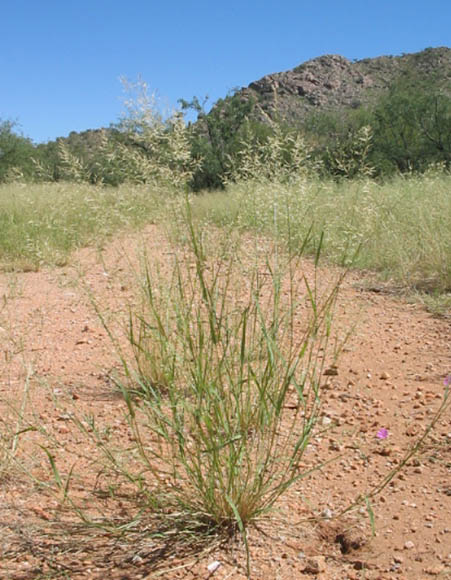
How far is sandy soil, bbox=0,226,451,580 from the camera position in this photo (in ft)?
4.64

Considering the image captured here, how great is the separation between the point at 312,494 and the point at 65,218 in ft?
14.9

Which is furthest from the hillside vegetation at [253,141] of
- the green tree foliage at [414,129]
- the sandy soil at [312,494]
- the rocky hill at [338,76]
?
the rocky hill at [338,76]

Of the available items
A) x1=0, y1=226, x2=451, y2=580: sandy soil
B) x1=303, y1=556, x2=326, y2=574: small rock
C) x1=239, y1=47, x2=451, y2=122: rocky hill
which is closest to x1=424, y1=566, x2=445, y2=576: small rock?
x1=0, y1=226, x2=451, y2=580: sandy soil

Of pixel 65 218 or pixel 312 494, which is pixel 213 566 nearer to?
pixel 312 494

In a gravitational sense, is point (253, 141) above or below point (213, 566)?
above

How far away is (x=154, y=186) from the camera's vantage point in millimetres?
2174

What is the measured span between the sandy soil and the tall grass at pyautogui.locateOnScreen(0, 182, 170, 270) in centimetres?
71

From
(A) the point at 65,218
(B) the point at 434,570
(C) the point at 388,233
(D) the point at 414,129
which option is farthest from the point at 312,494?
(D) the point at 414,129

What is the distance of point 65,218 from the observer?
5617 millimetres

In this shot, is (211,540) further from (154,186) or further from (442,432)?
(154,186)

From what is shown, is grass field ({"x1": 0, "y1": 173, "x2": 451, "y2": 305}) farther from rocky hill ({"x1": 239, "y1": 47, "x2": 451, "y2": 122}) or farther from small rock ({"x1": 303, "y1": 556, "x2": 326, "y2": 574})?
rocky hill ({"x1": 239, "y1": 47, "x2": 451, "y2": 122})

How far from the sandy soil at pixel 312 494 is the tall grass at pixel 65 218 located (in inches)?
27.9

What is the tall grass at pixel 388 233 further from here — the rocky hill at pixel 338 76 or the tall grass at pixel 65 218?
the rocky hill at pixel 338 76

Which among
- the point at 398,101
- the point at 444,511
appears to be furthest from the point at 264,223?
the point at 398,101
